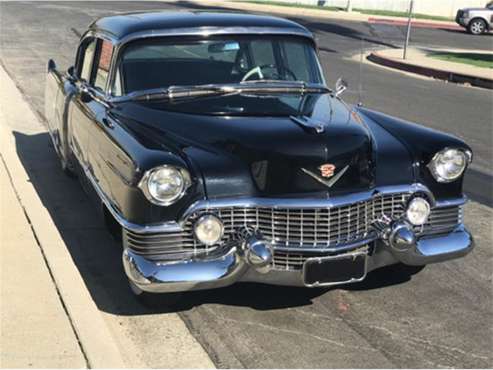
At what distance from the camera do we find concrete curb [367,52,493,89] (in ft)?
51.0

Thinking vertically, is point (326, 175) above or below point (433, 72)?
above

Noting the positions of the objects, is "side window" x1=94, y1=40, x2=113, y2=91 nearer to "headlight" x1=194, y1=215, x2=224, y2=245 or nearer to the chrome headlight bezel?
"headlight" x1=194, y1=215, x2=224, y2=245

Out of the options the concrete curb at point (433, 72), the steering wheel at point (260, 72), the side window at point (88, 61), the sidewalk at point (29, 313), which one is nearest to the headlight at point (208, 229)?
the sidewalk at point (29, 313)

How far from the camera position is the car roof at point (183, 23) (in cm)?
519

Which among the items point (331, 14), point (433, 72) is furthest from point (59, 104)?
point (331, 14)

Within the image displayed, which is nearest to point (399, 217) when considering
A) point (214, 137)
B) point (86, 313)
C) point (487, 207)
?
point (214, 137)

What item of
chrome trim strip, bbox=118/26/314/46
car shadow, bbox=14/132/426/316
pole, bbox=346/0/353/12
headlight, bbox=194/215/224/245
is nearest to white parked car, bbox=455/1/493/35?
pole, bbox=346/0/353/12

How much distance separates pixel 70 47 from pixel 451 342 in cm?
1464

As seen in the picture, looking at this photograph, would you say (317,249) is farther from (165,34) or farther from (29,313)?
(165,34)

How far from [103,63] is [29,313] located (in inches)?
82.0

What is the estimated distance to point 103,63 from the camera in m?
5.46

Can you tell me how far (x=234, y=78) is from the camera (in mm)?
5141

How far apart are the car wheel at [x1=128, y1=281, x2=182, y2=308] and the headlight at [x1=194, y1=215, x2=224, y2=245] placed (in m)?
0.53

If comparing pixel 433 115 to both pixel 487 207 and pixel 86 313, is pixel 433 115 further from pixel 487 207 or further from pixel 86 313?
pixel 86 313
